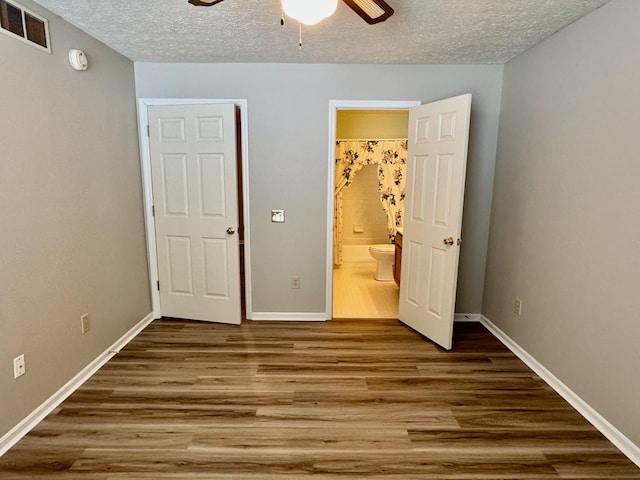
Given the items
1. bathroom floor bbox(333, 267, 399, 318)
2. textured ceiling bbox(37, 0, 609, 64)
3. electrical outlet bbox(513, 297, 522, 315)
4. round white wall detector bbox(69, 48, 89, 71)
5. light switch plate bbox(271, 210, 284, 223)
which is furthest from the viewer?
bathroom floor bbox(333, 267, 399, 318)

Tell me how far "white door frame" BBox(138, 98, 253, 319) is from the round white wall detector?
750mm

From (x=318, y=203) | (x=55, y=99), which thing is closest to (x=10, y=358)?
(x=55, y=99)

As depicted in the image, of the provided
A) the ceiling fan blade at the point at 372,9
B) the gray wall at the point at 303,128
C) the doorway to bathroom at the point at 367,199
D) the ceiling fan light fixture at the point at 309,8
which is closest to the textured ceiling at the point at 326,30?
the gray wall at the point at 303,128

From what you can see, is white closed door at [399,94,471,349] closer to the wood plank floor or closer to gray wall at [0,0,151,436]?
the wood plank floor

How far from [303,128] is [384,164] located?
7.53 feet

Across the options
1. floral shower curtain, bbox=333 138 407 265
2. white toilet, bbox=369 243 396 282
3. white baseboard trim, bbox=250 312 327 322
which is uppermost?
floral shower curtain, bbox=333 138 407 265

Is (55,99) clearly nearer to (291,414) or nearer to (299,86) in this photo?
(299,86)

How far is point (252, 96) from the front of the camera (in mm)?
3023

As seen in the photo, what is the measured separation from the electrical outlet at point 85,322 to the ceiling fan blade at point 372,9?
2.54m

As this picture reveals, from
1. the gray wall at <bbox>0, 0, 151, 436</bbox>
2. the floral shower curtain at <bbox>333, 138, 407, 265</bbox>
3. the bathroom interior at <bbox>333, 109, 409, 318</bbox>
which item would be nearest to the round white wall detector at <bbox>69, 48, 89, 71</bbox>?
the gray wall at <bbox>0, 0, 151, 436</bbox>

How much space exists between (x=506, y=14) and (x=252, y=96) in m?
2.00

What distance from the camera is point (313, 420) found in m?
1.97

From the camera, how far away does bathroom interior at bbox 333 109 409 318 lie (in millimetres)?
4539

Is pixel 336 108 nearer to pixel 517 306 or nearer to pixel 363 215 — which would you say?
pixel 517 306
